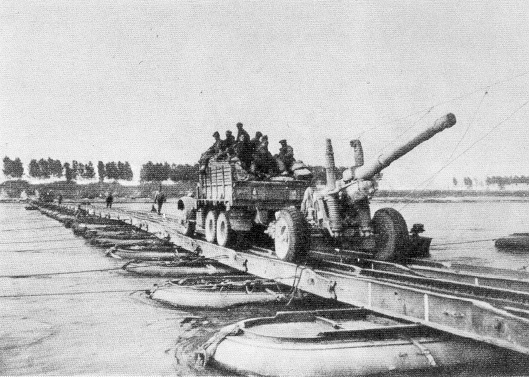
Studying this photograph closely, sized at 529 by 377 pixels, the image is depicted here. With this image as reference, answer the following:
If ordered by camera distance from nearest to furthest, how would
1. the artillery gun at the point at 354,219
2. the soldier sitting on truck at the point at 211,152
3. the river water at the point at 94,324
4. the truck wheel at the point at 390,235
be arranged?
1. the river water at the point at 94,324
2. the artillery gun at the point at 354,219
3. the truck wheel at the point at 390,235
4. the soldier sitting on truck at the point at 211,152

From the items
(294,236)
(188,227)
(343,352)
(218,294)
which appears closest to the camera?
(343,352)

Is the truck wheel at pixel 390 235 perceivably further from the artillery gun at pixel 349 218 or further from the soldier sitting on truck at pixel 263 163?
the soldier sitting on truck at pixel 263 163

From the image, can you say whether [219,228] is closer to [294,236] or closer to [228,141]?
[228,141]

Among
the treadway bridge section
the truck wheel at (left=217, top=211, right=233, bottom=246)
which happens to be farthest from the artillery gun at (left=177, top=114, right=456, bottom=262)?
the truck wheel at (left=217, top=211, right=233, bottom=246)

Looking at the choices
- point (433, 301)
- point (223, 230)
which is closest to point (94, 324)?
point (433, 301)

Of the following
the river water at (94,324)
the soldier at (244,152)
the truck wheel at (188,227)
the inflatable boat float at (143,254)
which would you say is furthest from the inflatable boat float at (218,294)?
the truck wheel at (188,227)

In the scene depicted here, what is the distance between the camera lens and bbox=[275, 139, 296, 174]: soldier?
13500 mm

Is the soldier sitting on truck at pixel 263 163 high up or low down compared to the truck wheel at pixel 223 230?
up

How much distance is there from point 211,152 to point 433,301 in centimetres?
976

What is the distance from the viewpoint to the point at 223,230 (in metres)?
13.5

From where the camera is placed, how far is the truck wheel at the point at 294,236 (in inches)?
388

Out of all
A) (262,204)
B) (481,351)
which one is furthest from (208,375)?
(262,204)

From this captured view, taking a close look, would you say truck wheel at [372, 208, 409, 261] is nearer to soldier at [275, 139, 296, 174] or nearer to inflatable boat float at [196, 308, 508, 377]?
soldier at [275, 139, 296, 174]

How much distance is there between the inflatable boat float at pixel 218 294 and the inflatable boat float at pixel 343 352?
2.95 m
